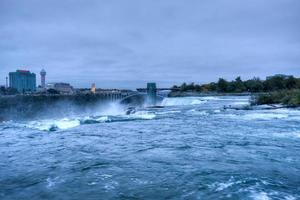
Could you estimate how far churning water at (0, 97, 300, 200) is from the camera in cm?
969

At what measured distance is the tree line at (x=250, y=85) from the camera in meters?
124

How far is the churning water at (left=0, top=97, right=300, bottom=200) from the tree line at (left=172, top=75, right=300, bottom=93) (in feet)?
335

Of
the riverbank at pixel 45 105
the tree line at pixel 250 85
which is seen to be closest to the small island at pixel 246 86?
the tree line at pixel 250 85

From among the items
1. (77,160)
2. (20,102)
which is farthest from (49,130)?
(20,102)

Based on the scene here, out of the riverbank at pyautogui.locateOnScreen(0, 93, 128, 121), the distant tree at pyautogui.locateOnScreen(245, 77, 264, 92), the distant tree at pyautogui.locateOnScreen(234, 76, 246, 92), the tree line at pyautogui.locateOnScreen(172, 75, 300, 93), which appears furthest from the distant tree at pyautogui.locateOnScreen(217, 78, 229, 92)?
the riverbank at pyautogui.locateOnScreen(0, 93, 128, 121)

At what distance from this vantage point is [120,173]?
11820 mm

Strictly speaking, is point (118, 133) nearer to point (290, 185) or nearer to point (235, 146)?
point (235, 146)

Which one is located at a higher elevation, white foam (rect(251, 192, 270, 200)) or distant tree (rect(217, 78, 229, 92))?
distant tree (rect(217, 78, 229, 92))

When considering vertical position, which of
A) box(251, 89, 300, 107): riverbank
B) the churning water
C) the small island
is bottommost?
the churning water

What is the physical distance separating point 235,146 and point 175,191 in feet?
24.7

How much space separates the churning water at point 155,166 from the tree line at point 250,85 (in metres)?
102

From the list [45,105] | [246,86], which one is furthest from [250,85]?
[45,105]

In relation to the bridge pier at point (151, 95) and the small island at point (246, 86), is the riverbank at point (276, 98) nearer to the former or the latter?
the bridge pier at point (151, 95)

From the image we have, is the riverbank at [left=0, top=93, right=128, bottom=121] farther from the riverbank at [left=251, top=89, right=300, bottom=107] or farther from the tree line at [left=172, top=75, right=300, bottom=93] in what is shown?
the tree line at [left=172, top=75, right=300, bottom=93]
